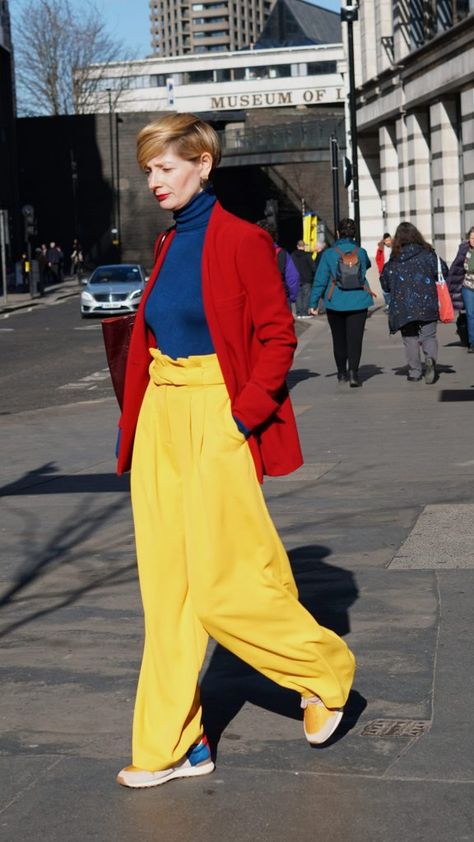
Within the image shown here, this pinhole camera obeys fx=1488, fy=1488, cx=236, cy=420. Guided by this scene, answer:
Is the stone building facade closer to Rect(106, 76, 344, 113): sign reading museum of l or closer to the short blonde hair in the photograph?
the short blonde hair

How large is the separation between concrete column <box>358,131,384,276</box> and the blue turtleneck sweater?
43369mm

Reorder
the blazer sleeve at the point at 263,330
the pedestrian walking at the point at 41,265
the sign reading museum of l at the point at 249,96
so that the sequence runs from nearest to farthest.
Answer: the blazer sleeve at the point at 263,330 → the pedestrian walking at the point at 41,265 → the sign reading museum of l at the point at 249,96

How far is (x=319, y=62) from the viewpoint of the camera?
131 m

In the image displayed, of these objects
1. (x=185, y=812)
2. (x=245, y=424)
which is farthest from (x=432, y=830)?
(x=245, y=424)

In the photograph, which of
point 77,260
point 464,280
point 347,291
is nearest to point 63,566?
point 347,291

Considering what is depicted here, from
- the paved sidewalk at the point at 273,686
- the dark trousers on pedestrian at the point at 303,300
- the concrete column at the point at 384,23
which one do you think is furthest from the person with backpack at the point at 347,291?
the concrete column at the point at 384,23

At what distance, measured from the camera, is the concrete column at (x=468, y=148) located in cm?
3059

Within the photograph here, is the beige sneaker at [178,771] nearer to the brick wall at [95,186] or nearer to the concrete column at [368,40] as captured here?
the concrete column at [368,40]

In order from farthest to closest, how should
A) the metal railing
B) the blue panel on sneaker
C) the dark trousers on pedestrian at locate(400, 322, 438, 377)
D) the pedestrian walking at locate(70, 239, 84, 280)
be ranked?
the metal railing, the pedestrian walking at locate(70, 239, 84, 280), the dark trousers on pedestrian at locate(400, 322, 438, 377), the blue panel on sneaker

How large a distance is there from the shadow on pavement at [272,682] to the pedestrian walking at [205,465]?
0.39 metres

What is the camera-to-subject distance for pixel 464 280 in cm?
1856

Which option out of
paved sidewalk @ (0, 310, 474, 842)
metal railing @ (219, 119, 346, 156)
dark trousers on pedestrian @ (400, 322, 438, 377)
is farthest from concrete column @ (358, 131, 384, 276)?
paved sidewalk @ (0, 310, 474, 842)

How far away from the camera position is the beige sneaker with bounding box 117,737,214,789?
3.98m

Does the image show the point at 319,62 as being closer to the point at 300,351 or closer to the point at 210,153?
the point at 300,351
